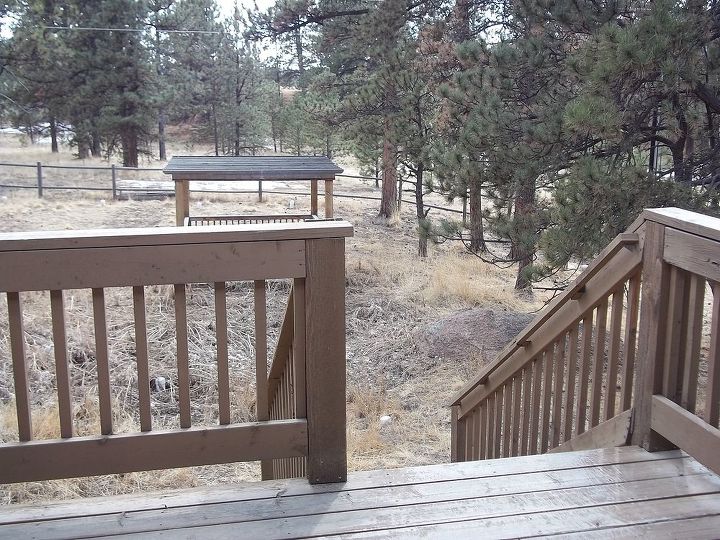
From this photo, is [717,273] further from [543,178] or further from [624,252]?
[543,178]

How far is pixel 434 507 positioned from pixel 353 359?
256 inches

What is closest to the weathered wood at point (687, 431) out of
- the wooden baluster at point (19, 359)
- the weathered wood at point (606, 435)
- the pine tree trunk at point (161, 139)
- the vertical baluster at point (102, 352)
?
the weathered wood at point (606, 435)

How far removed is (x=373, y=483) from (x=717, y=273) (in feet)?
4.11

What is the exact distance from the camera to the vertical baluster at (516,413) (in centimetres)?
342

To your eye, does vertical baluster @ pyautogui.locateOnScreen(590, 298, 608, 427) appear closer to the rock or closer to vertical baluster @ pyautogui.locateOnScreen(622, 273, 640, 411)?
vertical baluster @ pyautogui.locateOnScreen(622, 273, 640, 411)

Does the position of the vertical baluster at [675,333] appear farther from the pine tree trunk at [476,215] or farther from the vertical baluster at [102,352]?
the pine tree trunk at [476,215]

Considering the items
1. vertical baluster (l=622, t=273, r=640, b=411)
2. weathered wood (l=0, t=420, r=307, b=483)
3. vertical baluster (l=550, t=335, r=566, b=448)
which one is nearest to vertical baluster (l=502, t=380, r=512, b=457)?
vertical baluster (l=550, t=335, r=566, b=448)

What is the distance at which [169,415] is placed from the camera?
6.39 metres

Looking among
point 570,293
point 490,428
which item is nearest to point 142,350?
point 570,293

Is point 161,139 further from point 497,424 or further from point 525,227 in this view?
point 497,424

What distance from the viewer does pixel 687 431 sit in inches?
91.3

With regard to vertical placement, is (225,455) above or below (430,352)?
above

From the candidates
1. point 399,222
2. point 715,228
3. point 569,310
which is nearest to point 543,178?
point 569,310

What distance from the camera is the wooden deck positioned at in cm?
205
